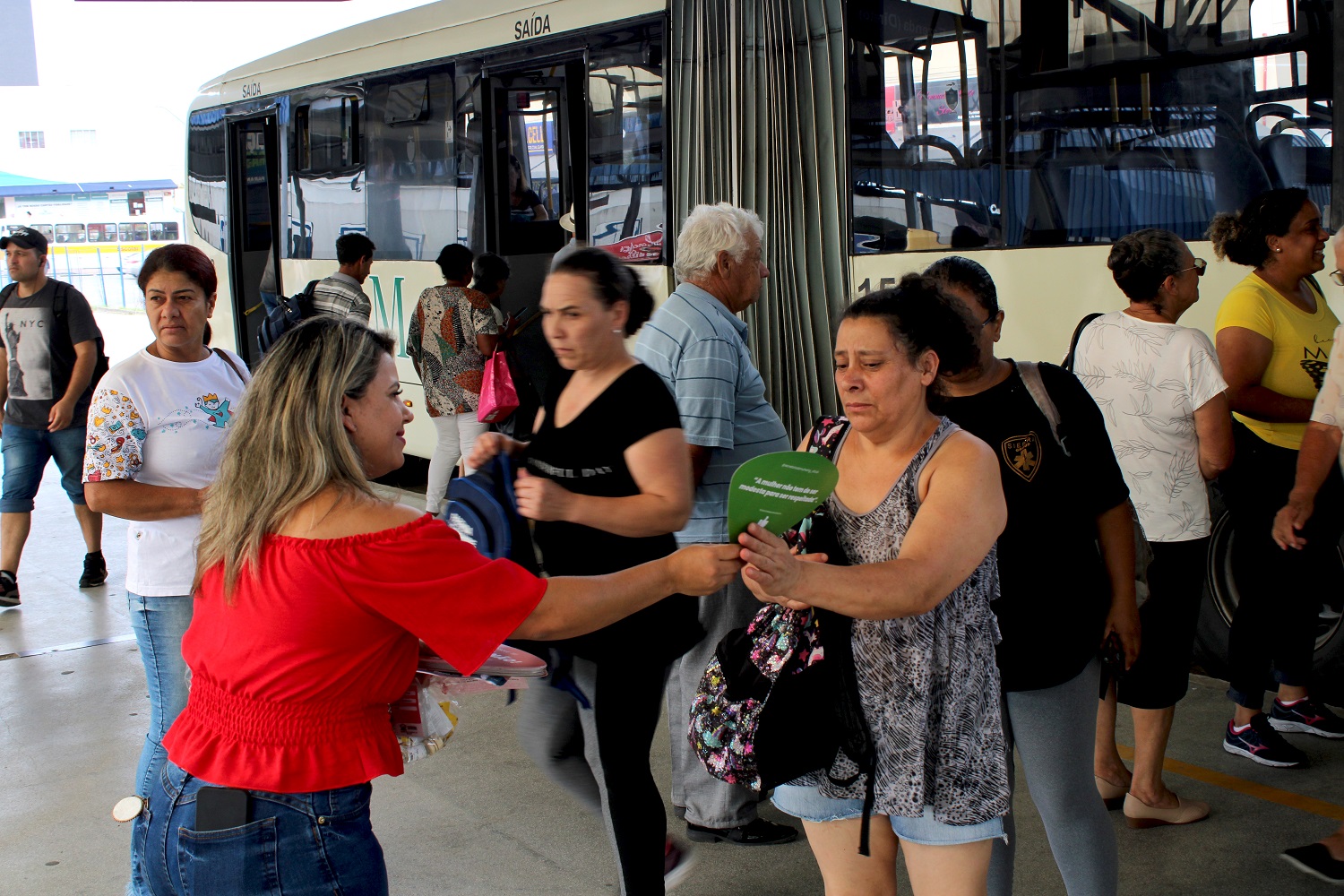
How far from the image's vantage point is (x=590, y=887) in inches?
138

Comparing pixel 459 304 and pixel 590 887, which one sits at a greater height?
pixel 459 304

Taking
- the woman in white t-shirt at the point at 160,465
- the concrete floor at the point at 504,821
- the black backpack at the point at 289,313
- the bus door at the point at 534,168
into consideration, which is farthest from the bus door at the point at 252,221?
the woman in white t-shirt at the point at 160,465

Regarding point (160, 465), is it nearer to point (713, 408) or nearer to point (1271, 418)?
point (713, 408)

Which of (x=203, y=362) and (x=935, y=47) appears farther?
(x=935, y=47)

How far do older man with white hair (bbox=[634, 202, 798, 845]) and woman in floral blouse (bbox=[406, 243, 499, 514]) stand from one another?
137 inches

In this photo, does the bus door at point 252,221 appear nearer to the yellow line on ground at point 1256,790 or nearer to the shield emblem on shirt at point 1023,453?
the yellow line on ground at point 1256,790

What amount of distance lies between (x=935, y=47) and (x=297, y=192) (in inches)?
258

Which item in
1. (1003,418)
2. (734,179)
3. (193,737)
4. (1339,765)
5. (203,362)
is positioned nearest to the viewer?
(193,737)

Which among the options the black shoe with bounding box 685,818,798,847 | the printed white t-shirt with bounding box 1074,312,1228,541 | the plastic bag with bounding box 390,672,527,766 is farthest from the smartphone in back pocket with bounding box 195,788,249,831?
the printed white t-shirt with bounding box 1074,312,1228,541

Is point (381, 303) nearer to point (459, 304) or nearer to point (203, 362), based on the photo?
point (459, 304)

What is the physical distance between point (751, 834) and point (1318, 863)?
156 cm

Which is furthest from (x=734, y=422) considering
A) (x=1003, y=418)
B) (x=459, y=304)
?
(x=459, y=304)

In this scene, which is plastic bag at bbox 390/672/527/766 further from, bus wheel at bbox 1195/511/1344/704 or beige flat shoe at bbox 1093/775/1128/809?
bus wheel at bbox 1195/511/1344/704

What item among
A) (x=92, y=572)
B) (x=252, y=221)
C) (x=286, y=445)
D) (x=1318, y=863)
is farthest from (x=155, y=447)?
(x=252, y=221)
